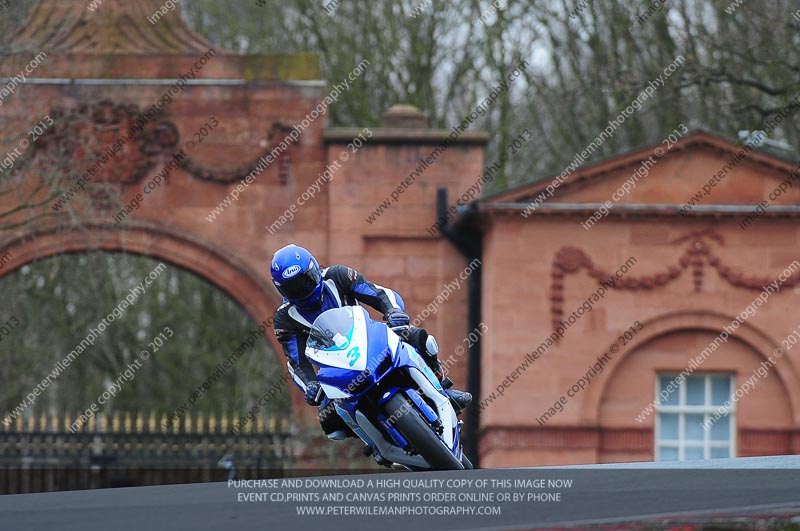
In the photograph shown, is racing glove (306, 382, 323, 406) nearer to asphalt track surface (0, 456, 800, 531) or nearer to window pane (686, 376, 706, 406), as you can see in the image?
asphalt track surface (0, 456, 800, 531)

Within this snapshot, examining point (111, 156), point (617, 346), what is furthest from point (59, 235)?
point (617, 346)

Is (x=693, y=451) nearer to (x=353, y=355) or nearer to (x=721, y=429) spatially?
(x=721, y=429)

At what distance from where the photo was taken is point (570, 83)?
32875 mm

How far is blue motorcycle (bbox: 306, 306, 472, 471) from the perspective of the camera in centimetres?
1141

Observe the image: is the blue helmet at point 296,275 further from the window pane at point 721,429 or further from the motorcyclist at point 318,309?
the window pane at point 721,429

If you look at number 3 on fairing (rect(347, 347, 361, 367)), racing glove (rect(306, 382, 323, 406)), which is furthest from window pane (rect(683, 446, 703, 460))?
number 3 on fairing (rect(347, 347, 361, 367))

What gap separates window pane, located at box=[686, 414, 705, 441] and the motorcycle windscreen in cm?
1199

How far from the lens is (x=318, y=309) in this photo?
1210 centimetres

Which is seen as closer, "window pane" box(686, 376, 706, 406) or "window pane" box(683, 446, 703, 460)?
"window pane" box(683, 446, 703, 460)

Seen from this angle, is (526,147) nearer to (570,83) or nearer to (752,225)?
(570,83)

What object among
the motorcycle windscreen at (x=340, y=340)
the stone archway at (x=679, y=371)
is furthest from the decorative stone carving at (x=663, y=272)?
the motorcycle windscreen at (x=340, y=340)

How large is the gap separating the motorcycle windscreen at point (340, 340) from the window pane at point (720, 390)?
Result: 12.2 meters

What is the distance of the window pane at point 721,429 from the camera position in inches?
900

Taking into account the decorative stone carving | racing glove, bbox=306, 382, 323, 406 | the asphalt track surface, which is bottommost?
the asphalt track surface
